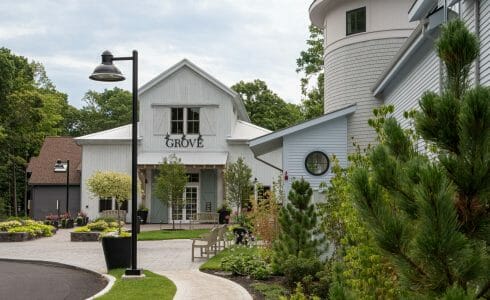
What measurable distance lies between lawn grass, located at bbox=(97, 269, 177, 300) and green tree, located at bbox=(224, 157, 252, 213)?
18617mm

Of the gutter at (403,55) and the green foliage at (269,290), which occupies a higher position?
the gutter at (403,55)

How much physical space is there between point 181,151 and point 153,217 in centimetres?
418

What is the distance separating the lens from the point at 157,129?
1373 inches

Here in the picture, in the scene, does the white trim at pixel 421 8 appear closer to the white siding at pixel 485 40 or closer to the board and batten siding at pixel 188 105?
Result: the white siding at pixel 485 40

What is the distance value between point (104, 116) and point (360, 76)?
52758 mm

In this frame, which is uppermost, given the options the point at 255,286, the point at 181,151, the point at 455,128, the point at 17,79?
the point at 17,79

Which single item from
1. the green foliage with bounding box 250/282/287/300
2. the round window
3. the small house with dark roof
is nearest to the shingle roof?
the small house with dark roof

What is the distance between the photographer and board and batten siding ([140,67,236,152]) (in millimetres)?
34844

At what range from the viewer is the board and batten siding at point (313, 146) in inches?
769

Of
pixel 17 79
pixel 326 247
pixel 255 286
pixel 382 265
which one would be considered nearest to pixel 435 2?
pixel 326 247

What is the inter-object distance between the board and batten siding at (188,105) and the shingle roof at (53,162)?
23.0 feet

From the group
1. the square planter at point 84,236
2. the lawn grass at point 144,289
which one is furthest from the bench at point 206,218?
the lawn grass at point 144,289

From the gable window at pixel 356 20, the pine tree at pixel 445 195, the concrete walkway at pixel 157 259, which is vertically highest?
the gable window at pixel 356 20

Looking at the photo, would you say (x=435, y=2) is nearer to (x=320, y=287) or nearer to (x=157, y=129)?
(x=320, y=287)
